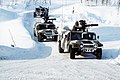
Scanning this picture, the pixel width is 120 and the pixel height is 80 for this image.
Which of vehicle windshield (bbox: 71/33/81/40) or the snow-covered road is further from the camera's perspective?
vehicle windshield (bbox: 71/33/81/40)

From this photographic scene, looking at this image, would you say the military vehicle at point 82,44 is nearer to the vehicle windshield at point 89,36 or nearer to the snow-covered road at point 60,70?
the vehicle windshield at point 89,36

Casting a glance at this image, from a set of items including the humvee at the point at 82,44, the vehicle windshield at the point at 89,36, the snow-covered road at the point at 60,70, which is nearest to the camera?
the snow-covered road at the point at 60,70

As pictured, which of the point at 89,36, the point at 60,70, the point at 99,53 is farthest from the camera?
the point at 89,36

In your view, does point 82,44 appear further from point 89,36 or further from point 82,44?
point 89,36

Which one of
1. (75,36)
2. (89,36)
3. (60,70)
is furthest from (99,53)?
(60,70)

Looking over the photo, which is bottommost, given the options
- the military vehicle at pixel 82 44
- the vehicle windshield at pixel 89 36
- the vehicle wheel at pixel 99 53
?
the vehicle wheel at pixel 99 53

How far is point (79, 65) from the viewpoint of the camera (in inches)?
683

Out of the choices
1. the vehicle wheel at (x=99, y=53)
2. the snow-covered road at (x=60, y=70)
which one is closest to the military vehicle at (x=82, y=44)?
the vehicle wheel at (x=99, y=53)

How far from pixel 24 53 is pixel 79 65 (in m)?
5.33

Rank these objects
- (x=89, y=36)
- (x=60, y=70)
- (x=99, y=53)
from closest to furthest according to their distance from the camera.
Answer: (x=60, y=70) → (x=99, y=53) → (x=89, y=36)

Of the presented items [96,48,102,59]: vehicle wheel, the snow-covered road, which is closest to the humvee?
[96,48,102,59]: vehicle wheel

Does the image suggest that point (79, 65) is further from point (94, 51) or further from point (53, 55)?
point (53, 55)

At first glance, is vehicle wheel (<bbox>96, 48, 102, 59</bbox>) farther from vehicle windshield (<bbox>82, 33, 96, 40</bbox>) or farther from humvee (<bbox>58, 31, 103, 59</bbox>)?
vehicle windshield (<bbox>82, 33, 96, 40</bbox>)

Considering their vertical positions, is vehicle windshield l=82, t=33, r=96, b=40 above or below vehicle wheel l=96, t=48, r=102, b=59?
above
